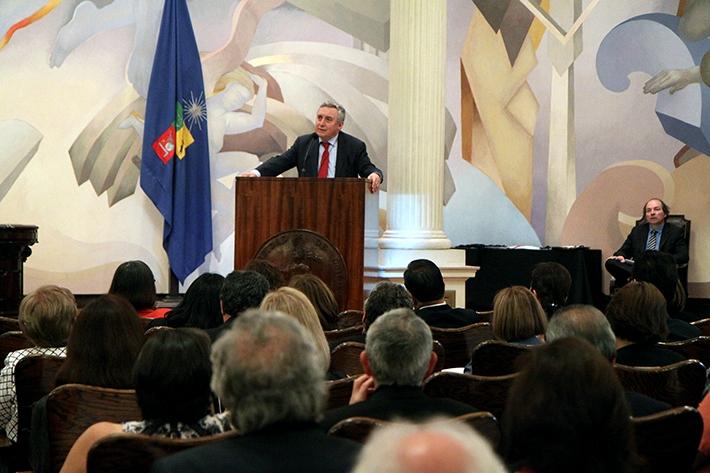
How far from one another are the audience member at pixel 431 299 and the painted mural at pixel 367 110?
4.88 meters

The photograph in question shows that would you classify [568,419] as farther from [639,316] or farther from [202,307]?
[202,307]

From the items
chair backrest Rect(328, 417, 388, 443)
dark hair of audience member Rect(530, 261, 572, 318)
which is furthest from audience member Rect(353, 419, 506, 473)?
dark hair of audience member Rect(530, 261, 572, 318)

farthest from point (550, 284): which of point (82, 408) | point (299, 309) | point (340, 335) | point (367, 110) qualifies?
point (367, 110)

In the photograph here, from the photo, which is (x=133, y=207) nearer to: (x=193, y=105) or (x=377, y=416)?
(x=193, y=105)

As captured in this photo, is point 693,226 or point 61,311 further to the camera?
point 693,226

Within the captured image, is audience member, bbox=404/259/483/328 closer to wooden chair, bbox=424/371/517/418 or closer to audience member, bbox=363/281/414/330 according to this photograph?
audience member, bbox=363/281/414/330

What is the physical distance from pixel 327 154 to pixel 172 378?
5249 mm

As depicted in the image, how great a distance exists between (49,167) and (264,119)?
6.85ft

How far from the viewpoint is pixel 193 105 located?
374 inches

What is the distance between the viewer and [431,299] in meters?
5.38

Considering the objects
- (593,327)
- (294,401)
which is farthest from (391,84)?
(294,401)

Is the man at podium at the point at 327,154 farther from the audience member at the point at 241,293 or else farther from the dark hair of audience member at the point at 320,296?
the audience member at the point at 241,293

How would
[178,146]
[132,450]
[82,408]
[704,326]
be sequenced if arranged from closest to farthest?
[132,450] → [82,408] → [704,326] → [178,146]

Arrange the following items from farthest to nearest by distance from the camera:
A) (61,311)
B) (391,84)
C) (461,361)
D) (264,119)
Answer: (264,119)
(391,84)
(461,361)
(61,311)
